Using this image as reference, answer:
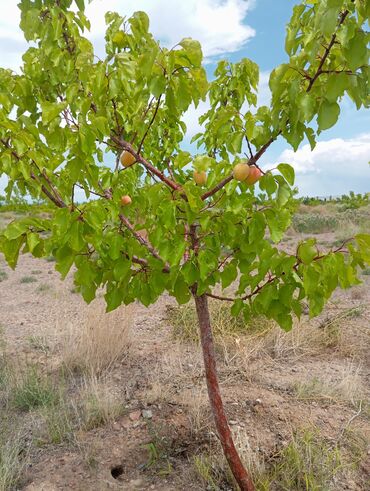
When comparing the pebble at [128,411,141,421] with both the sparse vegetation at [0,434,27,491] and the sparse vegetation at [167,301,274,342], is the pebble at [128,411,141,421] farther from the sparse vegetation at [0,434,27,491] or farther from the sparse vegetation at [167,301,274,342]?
the sparse vegetation at [167,301,274,342]

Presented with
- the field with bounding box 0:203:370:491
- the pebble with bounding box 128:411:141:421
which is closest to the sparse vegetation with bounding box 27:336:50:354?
the field with bounding box 0:203:370:491

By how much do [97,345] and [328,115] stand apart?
10.4 ft

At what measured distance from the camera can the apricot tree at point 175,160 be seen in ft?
4.48

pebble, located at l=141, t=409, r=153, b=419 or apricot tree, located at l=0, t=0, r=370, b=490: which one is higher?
apricot tree, located at l=0, t=0, r=370, b=490

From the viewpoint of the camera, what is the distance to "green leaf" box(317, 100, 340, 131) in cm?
130

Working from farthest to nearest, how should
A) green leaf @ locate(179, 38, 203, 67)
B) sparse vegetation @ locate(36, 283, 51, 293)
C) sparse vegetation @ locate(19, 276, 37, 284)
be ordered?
sparse vegetation @ locate(19, 276, 37, 284) → sparse vegetation @ locate(36, 283, 51, 293) → green leaf @ locate(179, 38, 203, 67)

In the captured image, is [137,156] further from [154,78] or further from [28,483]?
[28,483]

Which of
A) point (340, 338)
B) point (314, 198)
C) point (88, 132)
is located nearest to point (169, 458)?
point (88, 132)

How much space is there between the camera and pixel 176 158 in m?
1.66

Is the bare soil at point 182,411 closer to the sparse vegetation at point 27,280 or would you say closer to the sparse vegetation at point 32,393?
the sparse vegetation at point 32,393

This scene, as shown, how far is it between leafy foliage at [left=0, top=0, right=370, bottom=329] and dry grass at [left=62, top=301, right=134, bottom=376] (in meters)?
2.08

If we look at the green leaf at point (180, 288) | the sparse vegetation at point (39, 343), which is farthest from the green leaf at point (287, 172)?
the sparse vegetation at point (39, 343)

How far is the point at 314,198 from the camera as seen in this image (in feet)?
79.0

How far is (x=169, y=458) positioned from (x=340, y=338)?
2416 mm
